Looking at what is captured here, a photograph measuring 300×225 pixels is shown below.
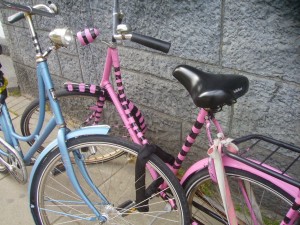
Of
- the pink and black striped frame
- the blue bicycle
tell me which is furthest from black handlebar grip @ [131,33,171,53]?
the blue bicycle

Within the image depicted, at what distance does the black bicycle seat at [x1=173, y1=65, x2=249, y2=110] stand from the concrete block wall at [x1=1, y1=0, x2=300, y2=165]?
50cm

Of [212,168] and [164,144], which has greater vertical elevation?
[212,168]

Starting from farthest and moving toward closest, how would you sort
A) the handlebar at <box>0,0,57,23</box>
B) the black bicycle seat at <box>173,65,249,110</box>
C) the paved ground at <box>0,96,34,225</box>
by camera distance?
the paved ground at <box>0,96,34,225</box> < the handlebar at <box>0,0,57,23</box> < the black bicycle seat at <box>173,65,249,110</box>

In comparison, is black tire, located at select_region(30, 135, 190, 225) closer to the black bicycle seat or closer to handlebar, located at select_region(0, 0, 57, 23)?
the black bicycle seat

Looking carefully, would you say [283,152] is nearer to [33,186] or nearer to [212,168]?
[212,168]

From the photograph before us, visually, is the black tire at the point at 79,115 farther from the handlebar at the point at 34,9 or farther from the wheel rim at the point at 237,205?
the wheel rim at the point at 237,205

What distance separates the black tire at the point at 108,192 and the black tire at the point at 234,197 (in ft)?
0.46

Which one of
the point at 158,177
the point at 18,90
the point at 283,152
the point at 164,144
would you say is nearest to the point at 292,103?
the point at 283,152

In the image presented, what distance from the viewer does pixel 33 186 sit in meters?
1.97

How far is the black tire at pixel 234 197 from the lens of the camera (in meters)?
1.58

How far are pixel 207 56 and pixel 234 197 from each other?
4.28 ft

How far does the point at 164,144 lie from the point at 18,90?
297 cm

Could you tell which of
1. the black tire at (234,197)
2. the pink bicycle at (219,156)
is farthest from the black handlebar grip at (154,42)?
the black tire at (234,197)

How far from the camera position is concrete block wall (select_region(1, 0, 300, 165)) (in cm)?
185
